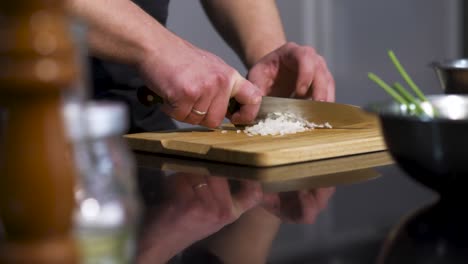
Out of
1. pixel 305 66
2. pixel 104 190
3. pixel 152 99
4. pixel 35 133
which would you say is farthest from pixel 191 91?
pixel 35 133

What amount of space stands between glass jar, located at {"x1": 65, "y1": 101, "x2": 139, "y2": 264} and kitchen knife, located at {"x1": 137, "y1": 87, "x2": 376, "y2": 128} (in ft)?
2.84

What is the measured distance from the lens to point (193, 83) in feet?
4.36

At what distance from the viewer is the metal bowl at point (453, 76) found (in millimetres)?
1198

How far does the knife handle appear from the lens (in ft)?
4.63

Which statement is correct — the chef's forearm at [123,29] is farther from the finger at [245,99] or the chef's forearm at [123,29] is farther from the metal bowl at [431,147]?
the metal bowl at [431,147]

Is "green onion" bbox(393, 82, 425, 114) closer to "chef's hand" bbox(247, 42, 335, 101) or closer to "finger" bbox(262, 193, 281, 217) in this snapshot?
"finger" bbox(262, 193, 281, 217)

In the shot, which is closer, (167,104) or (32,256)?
(32,256)

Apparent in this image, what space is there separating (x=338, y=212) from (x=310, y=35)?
8.03ft

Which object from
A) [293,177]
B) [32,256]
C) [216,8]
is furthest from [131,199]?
[216,8]

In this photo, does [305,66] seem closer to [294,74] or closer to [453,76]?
[294,74]

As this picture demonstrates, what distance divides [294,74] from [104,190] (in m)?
1.14

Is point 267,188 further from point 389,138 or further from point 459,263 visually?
point 459,263

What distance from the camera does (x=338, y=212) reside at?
879 millimetres

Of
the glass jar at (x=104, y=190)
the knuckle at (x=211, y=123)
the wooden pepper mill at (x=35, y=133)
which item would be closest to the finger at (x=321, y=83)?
the knuckle at (x=211, y=123)
